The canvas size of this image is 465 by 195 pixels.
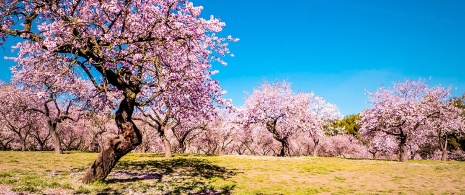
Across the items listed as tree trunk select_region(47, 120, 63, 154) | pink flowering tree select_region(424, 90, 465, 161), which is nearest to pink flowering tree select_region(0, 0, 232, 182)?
tree trunk select_region(47, 120, 63, 154)

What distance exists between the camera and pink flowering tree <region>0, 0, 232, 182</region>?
13.6m

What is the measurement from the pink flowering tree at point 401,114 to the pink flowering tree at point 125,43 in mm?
29962

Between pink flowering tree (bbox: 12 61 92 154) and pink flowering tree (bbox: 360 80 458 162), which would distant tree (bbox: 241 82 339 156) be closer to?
pink flowering tree (bbox: 360 80 458 162)

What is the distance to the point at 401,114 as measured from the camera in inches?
1404

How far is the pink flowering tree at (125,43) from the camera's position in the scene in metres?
13.6

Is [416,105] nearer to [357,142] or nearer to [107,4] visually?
[107,4]

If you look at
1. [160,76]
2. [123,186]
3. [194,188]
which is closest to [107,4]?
[160,76]

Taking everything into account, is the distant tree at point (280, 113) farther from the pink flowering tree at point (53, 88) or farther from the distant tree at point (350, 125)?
the distant tree at point (350, 125)

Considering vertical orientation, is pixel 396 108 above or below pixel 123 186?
above

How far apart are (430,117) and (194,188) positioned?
1440 inches

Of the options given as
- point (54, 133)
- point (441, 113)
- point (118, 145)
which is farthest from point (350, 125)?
point (118, 145)

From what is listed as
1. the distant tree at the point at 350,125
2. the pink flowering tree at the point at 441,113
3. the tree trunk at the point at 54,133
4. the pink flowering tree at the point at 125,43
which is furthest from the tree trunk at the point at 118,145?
the distant tree at the point at 350,125

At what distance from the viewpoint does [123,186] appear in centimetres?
1441

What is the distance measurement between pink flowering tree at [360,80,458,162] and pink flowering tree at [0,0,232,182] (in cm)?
2996
